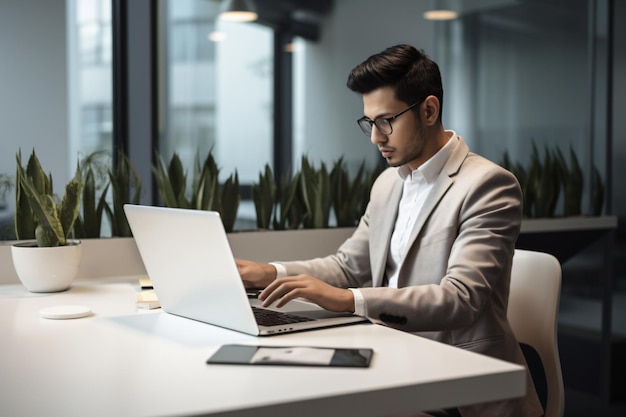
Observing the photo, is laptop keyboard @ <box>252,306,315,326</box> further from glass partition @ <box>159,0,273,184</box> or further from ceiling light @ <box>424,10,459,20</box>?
ceiling light @ <box>424,10,459,20</box>

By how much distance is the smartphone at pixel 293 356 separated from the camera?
1152mm

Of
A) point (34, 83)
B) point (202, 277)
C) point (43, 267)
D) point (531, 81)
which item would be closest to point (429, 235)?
point (202, 277)

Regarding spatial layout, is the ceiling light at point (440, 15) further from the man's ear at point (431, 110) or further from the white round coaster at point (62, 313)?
the white round coaster at point (62, 313)

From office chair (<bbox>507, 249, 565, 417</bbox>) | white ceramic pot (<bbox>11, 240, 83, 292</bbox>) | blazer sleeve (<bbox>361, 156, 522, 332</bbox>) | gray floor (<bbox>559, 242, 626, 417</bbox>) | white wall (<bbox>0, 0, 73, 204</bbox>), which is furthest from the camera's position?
gray floor (<bbox>559, 242, 626, 417</bbox>)

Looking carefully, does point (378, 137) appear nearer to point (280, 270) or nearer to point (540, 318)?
point (280, 270)

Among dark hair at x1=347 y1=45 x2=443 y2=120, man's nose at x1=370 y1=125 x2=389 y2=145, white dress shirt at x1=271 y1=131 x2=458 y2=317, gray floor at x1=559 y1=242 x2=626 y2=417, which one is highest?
dark hair at x1=347 y1=45 x2=443 y2=120

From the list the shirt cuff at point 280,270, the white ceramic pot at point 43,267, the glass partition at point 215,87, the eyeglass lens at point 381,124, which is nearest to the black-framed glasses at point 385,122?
the eyeglass lens at point 381,124

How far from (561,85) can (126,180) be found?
2.66 m

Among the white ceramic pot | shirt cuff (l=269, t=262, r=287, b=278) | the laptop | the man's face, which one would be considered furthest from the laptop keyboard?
the white ceramic pot

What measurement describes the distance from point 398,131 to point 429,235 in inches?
10.5

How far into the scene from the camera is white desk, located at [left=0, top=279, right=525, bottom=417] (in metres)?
0.99

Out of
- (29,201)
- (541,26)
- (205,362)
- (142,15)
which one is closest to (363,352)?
(205,362)

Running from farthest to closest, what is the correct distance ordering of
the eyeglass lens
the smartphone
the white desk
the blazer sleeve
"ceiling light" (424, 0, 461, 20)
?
"ceiling light" (424, 0, 461, 20) < the eyeglass lens < the blazer sleeve < the smartphone < the white desk

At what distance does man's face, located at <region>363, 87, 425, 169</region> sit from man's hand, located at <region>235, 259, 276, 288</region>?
1.33ft
